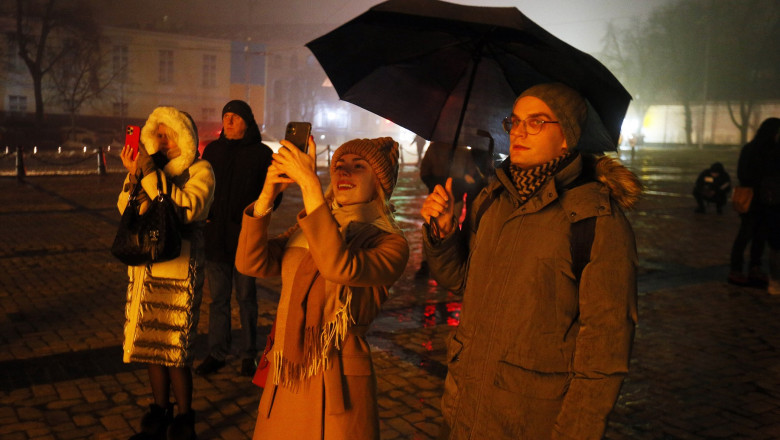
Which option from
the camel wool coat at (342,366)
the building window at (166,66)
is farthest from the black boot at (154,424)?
the building window at (166,66)

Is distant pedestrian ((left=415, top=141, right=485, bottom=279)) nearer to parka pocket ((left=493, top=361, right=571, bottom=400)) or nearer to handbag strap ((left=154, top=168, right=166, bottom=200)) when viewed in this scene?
handbag strap ((left=154, top=168, right=166, bottom=200))

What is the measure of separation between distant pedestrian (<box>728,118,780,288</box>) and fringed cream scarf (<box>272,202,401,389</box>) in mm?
6976

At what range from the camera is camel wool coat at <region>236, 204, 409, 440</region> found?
252 centimetres

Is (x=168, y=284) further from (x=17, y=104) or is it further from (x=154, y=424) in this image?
(x=17, y=104)

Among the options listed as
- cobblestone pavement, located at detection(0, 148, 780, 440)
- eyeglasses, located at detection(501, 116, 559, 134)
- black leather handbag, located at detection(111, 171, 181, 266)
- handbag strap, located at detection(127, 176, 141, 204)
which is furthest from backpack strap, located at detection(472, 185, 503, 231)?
handbag strap, located at detection(127, 176, 141, 204)

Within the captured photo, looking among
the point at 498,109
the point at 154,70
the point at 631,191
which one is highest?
the point at 154,70

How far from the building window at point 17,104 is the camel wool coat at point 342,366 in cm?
4926

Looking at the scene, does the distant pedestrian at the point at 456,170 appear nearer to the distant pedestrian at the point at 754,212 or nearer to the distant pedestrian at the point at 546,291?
the distant pedestrian at the point at 754,212

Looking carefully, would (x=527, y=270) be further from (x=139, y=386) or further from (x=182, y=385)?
Answer: (x=139, y=386)

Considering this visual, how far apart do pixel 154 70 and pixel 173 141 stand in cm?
5196

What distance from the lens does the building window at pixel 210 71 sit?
181 ft

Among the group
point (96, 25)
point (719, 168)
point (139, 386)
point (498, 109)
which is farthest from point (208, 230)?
point (96, 25)

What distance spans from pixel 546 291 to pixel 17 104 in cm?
5080

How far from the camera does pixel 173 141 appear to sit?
4.13 m
